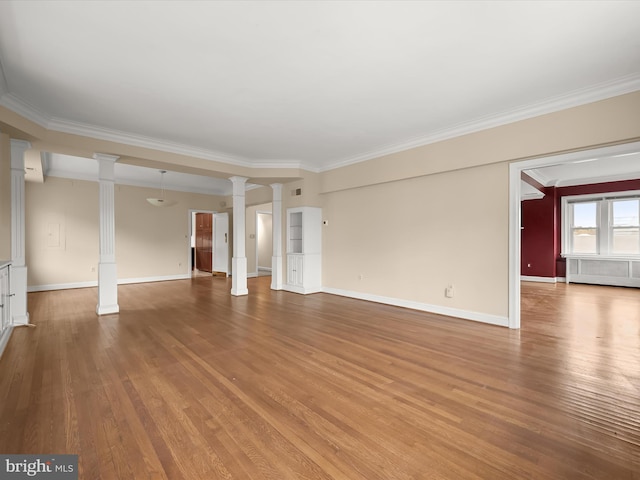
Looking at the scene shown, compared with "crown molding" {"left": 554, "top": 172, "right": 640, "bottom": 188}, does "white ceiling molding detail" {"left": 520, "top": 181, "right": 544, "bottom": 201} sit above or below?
below

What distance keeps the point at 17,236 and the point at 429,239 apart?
626 centimetres

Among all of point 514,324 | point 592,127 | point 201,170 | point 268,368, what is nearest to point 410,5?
point 592,127

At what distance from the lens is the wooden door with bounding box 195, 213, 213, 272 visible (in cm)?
1117

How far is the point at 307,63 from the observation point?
297cm

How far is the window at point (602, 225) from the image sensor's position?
7.76 meters

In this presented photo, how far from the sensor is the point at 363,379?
2.64 meters

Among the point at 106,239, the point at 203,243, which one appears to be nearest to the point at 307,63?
the point at 106,239

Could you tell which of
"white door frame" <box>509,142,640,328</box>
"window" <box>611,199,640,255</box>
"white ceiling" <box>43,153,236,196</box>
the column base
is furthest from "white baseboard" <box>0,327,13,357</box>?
"window" <box>611,199,640,255</box>

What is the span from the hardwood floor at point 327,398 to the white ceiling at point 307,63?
9.75ft

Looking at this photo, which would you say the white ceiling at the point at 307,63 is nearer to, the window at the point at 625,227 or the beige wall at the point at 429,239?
the beige wall at the point at 429,239

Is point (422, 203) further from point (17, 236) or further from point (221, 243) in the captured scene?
point (221, 243)

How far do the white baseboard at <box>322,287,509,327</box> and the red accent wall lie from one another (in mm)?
6156

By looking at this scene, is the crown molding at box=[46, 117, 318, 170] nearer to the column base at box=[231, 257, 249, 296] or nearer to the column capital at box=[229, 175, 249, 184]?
the column capital at box=[229, 175, 249, 184]

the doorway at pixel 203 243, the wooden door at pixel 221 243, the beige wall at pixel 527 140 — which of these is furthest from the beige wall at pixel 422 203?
the doorway at pixel 203 243
